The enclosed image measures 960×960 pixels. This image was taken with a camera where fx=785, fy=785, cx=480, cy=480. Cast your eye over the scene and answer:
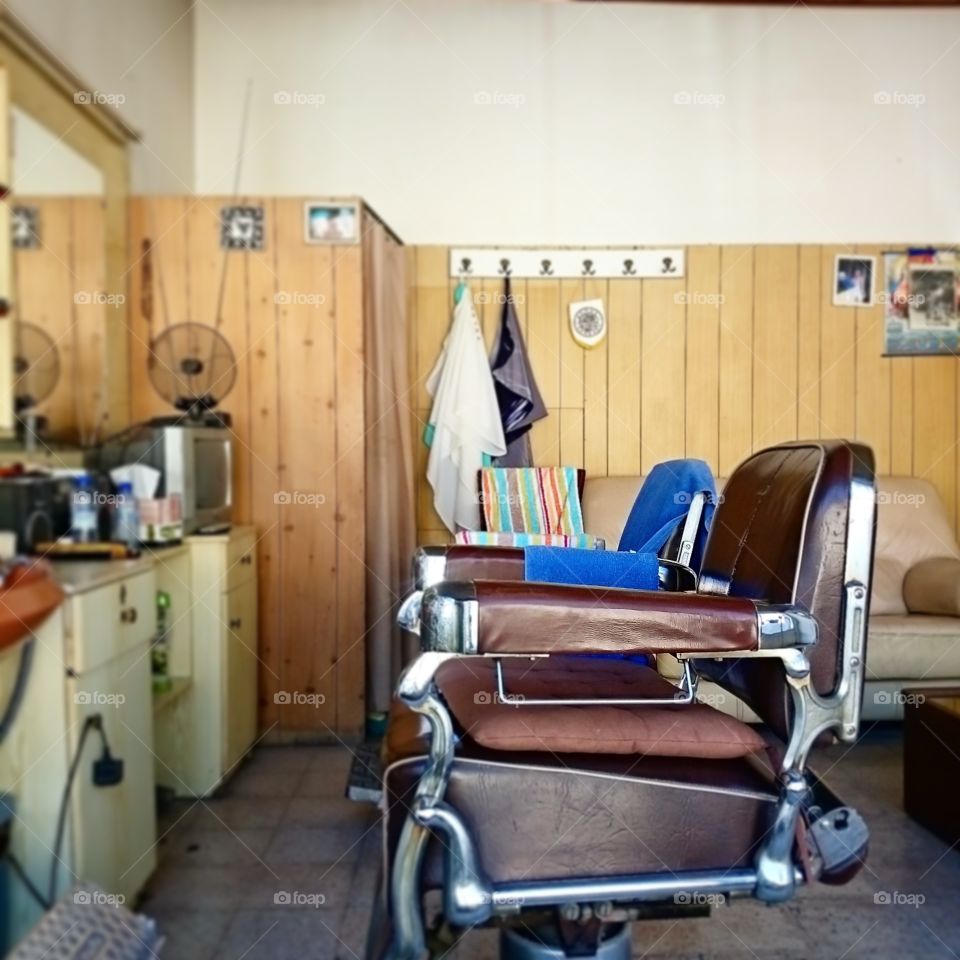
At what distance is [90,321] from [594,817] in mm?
1963

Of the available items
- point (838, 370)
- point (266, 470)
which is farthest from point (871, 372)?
point (266, 470)

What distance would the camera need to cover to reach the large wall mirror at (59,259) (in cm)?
168

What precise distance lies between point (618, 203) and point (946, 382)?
168cm

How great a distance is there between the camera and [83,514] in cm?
182

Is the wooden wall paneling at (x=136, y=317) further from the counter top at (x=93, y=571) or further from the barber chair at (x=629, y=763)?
the barber chair at (x=629, y=763)

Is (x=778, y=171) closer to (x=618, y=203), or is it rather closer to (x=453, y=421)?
(x=618, y=203)

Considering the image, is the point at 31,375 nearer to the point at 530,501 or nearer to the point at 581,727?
the point at 581,727

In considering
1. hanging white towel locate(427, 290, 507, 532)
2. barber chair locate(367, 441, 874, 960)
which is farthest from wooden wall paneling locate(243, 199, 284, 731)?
barber chair locate(367, 441, 874, 960)

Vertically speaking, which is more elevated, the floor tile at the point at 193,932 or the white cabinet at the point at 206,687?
the white cabinet at the point at 206,687

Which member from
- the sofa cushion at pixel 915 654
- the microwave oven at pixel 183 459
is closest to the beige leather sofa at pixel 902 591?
the sofa cushion at pixel 915 654

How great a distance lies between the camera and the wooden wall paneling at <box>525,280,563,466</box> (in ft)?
11.4

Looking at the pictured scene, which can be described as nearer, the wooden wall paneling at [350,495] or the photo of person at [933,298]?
the wooden wall paneling at [350,495]

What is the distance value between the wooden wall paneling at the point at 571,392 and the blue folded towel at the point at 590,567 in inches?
78.7

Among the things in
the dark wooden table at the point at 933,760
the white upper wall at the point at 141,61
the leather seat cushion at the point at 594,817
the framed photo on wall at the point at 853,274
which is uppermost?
the white upper wall at the point at 141,61
